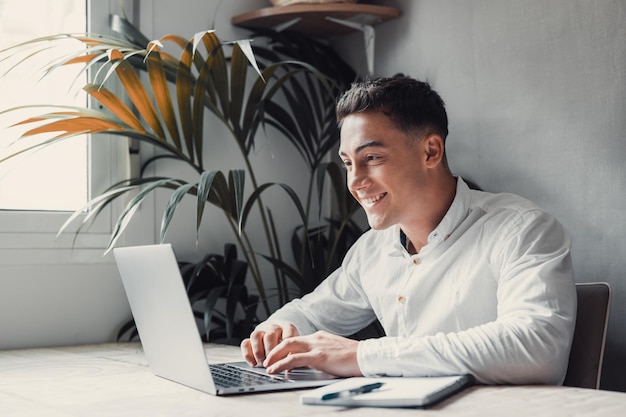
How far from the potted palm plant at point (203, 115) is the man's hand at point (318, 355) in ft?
2.19

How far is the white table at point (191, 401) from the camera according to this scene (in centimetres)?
127

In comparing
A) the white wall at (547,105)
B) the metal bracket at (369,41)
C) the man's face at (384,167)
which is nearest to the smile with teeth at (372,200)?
the man's face at (384,167)

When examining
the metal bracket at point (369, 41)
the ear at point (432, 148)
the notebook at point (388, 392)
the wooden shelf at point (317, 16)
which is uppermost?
the wooden shelf at point (317, 16)

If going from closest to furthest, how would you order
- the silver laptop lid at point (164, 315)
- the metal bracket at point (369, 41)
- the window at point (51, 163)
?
the silver laptop lid at point (164, 315)
the window at point (51, 163)
the metal bracket at point (369, 41)

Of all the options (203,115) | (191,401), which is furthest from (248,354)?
(203,115)

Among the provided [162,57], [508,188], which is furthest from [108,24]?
[508,188]

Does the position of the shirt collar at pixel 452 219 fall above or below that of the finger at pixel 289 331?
above

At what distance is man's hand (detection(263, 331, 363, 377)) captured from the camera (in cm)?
159

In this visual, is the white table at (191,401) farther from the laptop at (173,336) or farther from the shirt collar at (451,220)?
the shirt collar at (451,220)

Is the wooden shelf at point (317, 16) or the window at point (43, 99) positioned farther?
the wooden shelf at point (317, 16)

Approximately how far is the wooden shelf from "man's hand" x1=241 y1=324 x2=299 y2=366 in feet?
4.67

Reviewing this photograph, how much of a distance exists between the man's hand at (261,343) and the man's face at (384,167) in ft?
1.21

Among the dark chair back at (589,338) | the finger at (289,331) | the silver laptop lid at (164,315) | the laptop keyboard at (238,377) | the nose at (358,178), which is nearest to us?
the silver laptop lid at (164,315)

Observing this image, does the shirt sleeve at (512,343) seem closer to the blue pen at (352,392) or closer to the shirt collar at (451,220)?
the blue pen at (352,392)
